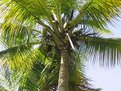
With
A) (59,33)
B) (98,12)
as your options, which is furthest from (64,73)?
(98,12)

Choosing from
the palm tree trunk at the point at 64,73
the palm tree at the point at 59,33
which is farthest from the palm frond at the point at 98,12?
the palm tree trunk at the point at 64,73

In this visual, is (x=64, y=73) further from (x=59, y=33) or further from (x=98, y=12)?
(x=98, y=12)

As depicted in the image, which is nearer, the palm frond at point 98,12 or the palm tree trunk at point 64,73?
the palm tree trunk at point 64,73

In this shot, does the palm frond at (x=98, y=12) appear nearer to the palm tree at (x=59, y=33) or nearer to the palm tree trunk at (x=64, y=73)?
the palm tree at (x=59, y=33)

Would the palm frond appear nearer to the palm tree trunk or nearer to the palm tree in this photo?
the palm tree

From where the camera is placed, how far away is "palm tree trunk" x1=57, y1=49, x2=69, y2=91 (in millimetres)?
7874

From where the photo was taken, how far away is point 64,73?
8133 millimetres

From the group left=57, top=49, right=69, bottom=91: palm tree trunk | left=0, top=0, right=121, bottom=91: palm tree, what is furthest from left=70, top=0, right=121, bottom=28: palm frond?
left=57, top=49, right=69, bottom=91: palm tree trunk

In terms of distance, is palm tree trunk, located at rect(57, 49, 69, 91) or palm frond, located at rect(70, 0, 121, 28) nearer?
palm tree trunk, located at rect(57, 49, 69, 91)

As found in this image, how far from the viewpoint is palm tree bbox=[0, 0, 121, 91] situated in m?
8.22

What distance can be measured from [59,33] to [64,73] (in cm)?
100

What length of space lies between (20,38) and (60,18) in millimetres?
1551

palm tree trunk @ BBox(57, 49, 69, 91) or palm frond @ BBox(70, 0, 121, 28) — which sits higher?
palm frond @ BBox(70, 0, 121, 28)

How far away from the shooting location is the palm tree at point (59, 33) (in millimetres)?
8219
